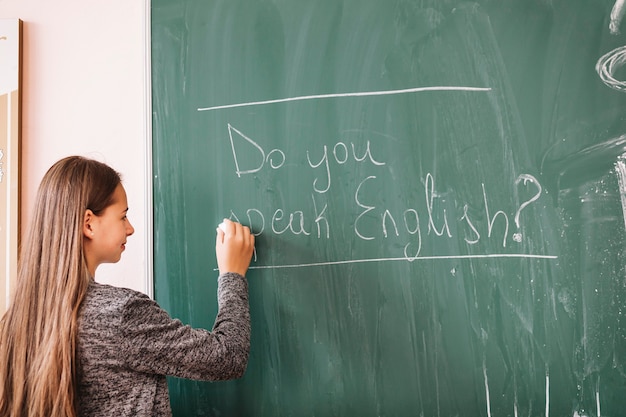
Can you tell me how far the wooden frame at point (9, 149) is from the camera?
1493mm

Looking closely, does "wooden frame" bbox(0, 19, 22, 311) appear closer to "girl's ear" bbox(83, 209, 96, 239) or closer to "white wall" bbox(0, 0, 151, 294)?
"white wall" bbox(0, 0, 151, 294)


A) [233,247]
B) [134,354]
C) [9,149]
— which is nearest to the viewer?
[134,354]

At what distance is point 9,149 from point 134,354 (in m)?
0.82

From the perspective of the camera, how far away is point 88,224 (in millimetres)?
1128

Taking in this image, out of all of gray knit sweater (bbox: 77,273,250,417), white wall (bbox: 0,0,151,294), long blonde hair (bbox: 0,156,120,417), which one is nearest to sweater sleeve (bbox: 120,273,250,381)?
gray knit sweater (bbox: 77,273,250,417)

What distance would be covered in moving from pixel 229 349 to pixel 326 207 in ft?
1.47

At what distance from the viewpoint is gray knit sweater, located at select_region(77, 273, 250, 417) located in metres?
1.06

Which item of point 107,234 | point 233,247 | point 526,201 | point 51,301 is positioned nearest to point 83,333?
point 51,301

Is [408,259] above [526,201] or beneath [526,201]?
beneath

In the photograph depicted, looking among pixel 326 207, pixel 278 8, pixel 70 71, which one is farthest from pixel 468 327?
pixel 70 71

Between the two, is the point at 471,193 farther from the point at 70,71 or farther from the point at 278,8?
the point at 70,71

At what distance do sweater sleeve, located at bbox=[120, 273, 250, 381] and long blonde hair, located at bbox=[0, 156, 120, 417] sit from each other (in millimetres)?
114

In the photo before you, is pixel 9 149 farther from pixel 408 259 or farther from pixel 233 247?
pixel 408 259

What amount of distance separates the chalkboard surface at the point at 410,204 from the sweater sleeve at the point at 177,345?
0.22 m
